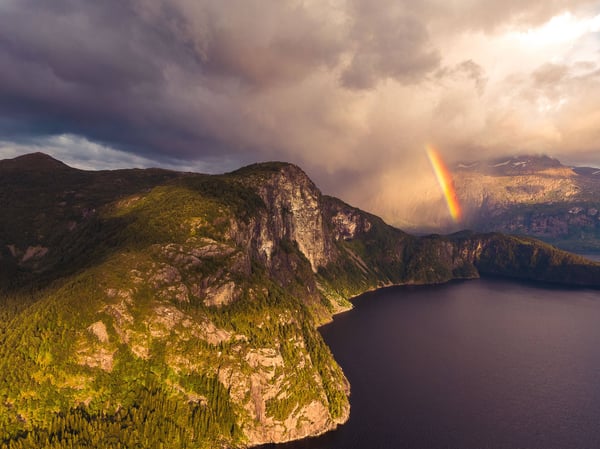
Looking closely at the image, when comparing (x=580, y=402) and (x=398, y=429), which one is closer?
(x=398, y=429)

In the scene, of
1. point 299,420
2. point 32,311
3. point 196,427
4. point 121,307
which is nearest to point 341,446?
point 299,420

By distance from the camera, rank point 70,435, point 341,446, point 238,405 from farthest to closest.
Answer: point 238,405, point 341,446, point 70,435

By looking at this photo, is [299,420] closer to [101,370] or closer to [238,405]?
[238,405]

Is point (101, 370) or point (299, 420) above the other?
point (101, 370)

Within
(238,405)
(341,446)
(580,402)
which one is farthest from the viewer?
(580,402)

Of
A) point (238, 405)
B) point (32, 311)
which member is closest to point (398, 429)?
point (238, 405)

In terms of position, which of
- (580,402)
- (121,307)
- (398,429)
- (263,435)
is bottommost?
(263,435)

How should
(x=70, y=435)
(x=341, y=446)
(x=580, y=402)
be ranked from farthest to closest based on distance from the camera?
(x=580, y=402)
(x=341, y=446)
(x=70, y=435)


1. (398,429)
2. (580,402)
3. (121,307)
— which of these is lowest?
(398,429)

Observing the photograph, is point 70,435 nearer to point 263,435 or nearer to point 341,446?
point 263,435

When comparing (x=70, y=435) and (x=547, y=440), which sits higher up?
(x=547, y=440)
